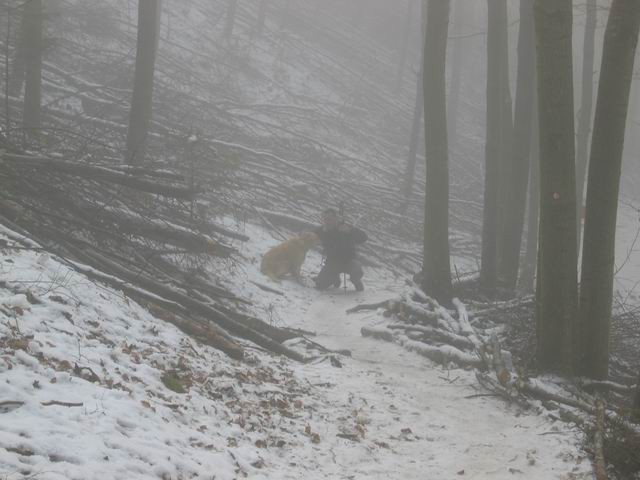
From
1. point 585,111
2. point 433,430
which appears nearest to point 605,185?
point 433,430

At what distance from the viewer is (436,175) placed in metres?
9.72

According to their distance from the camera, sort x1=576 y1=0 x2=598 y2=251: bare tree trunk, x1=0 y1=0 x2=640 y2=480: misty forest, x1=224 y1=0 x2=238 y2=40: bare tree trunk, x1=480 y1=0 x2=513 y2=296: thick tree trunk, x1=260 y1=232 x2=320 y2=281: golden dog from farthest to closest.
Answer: x1=224 y1=0 x2=238 y2=40: bare tree trunk → x1=576 y1=0 x2=598 y2=251: bare tree trunk → x1=260 y1=232 x2=320 y2=281: golden dog → x1=480 y1=0 x2=513 y2=296: thick tree trunk → x1=0 y1=0 x2=640 y2=480: misty forest

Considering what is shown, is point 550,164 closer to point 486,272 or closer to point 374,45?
point 486,272

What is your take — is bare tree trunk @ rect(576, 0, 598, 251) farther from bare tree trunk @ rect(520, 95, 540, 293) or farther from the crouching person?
the crouching person

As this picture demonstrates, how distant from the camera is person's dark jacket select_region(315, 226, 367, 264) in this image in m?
12.2

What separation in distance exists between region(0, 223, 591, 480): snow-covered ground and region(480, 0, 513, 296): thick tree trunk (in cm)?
384

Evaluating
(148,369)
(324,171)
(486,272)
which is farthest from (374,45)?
(148,369)

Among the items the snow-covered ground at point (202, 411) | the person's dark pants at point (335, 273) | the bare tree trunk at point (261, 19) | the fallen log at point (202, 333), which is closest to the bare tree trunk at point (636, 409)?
the snow-covered ground at point (202, 411)

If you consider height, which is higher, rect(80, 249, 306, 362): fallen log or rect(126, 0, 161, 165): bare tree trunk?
rect(126, 0, 161, 165): bare tree trunk

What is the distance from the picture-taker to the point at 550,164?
20.0 feet

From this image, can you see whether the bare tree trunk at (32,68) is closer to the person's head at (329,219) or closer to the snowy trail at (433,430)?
the person's head at (329,219)

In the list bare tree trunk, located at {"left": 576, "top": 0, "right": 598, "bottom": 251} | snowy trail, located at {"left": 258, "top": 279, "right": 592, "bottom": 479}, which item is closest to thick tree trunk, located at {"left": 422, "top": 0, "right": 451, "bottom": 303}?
snowy trail, located at {"left": 258, "top": 279, "right": 592, "bottom": 479}

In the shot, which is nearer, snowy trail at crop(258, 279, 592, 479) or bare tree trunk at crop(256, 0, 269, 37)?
snowy trail at crop(258, 279, 592, 479)

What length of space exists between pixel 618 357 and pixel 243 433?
16.0 ft
